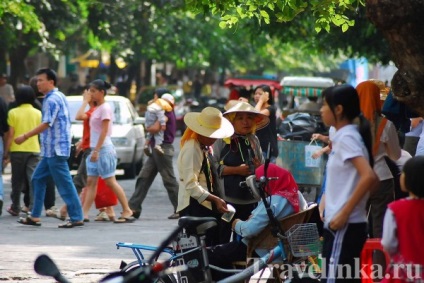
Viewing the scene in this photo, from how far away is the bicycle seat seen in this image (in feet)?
25.3

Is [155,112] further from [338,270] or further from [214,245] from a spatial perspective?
[338,270]

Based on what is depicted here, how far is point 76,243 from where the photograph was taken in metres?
13.4

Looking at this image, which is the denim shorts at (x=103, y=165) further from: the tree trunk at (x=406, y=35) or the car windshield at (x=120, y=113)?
the car windshield at (x=120, y=113)

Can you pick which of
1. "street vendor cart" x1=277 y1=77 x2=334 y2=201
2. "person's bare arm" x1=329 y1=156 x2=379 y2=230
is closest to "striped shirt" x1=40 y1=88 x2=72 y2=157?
"street vendor cart" x1=277 y1=77 x2=334 y2=201

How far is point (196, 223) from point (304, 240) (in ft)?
2.88

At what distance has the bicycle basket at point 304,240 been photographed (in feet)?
27.3

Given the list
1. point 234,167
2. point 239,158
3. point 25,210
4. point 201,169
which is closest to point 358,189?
point 201,169

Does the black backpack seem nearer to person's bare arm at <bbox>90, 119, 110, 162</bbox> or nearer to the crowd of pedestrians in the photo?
the crowd of pedestrians

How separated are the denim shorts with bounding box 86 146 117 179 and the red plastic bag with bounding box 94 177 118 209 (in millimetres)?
354

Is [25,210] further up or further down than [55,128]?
further down

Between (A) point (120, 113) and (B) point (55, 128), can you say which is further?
(A) point (120, 113)

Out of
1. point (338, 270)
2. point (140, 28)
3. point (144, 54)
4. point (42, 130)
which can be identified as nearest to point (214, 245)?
point (338, 270)

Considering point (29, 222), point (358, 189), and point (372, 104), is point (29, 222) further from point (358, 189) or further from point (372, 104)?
point (358, 189)

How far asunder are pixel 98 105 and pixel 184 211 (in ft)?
20.0
